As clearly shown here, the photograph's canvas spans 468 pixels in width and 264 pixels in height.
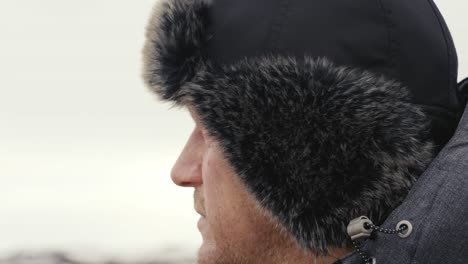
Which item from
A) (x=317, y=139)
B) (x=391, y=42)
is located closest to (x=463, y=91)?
(x=391, y=42)

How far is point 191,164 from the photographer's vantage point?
4.75 ft

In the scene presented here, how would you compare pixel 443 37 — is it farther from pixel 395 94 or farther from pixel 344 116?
pixel 344 116

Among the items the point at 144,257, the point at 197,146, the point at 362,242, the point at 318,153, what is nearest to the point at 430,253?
the point at 362,242

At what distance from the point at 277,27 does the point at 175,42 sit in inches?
8.8

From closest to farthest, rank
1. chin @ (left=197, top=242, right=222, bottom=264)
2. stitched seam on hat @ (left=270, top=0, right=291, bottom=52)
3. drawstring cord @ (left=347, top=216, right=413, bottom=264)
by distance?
drawstring cord @ (left=347, top=216, right=413, bottom=264), stitched seam on hat @ (left=270, top=0, right=291, bottom=52), chin @ (left=197, top=242, right=222, bottom=264)

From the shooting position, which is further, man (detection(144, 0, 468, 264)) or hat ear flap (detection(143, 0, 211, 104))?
hat ear flap (detection(143, 0, 211, 104))

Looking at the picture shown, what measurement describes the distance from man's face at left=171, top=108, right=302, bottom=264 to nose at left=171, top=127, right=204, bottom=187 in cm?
1

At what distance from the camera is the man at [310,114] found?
4.04 ft

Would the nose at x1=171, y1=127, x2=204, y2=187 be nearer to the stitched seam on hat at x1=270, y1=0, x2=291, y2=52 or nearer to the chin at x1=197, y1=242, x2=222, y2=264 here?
the chin at x1=197, y1=242, x2=222, y2=264

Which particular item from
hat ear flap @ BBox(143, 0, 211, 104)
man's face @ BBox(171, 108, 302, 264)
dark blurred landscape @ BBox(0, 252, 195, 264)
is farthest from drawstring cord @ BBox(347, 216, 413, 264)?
dark blurred landscape @ BBox(0, 252, 195, 264)

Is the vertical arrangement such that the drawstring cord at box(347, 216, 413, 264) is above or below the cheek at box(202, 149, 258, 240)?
below

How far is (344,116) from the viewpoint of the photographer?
4.04ft

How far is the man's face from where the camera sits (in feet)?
4.37

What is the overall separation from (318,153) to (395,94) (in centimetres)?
19
